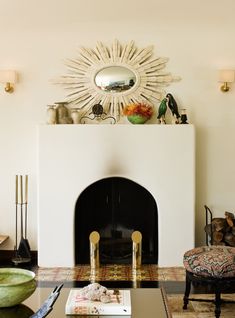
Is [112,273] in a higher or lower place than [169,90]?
lower

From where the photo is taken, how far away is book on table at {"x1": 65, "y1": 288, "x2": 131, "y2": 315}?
238 centimetres

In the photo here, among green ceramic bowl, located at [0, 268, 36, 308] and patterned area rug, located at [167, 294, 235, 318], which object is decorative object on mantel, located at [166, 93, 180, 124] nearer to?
patterned area rug, located at [167, 294, 235, 318]

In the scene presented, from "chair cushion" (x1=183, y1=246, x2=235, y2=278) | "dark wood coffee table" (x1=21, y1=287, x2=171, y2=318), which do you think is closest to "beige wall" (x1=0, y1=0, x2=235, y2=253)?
"chair cushion" (x1=183, y1=246, x2=235, y2=278)

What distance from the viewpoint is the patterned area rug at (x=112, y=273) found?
425 centimetres

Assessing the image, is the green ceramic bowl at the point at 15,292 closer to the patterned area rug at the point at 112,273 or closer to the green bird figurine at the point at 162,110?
the patterned area rug at the point at 112,273

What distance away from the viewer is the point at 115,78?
15.7 ft

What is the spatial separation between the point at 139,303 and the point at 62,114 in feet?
8.34

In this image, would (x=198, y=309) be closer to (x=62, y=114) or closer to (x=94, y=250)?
(x=94, y=250)

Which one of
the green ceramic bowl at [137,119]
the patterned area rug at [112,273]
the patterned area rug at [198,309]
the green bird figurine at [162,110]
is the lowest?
the patterned area rug at [198,309]

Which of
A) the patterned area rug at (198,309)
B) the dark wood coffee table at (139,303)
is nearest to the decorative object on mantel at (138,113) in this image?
the patterned area rug at (198,309)

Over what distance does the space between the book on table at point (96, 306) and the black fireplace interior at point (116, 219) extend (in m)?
2.22

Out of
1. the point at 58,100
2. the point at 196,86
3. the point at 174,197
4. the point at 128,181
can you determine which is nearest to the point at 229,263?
the point at 174,197

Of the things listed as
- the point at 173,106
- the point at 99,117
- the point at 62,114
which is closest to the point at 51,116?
the point at 62,114

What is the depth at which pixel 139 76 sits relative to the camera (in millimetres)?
4762
